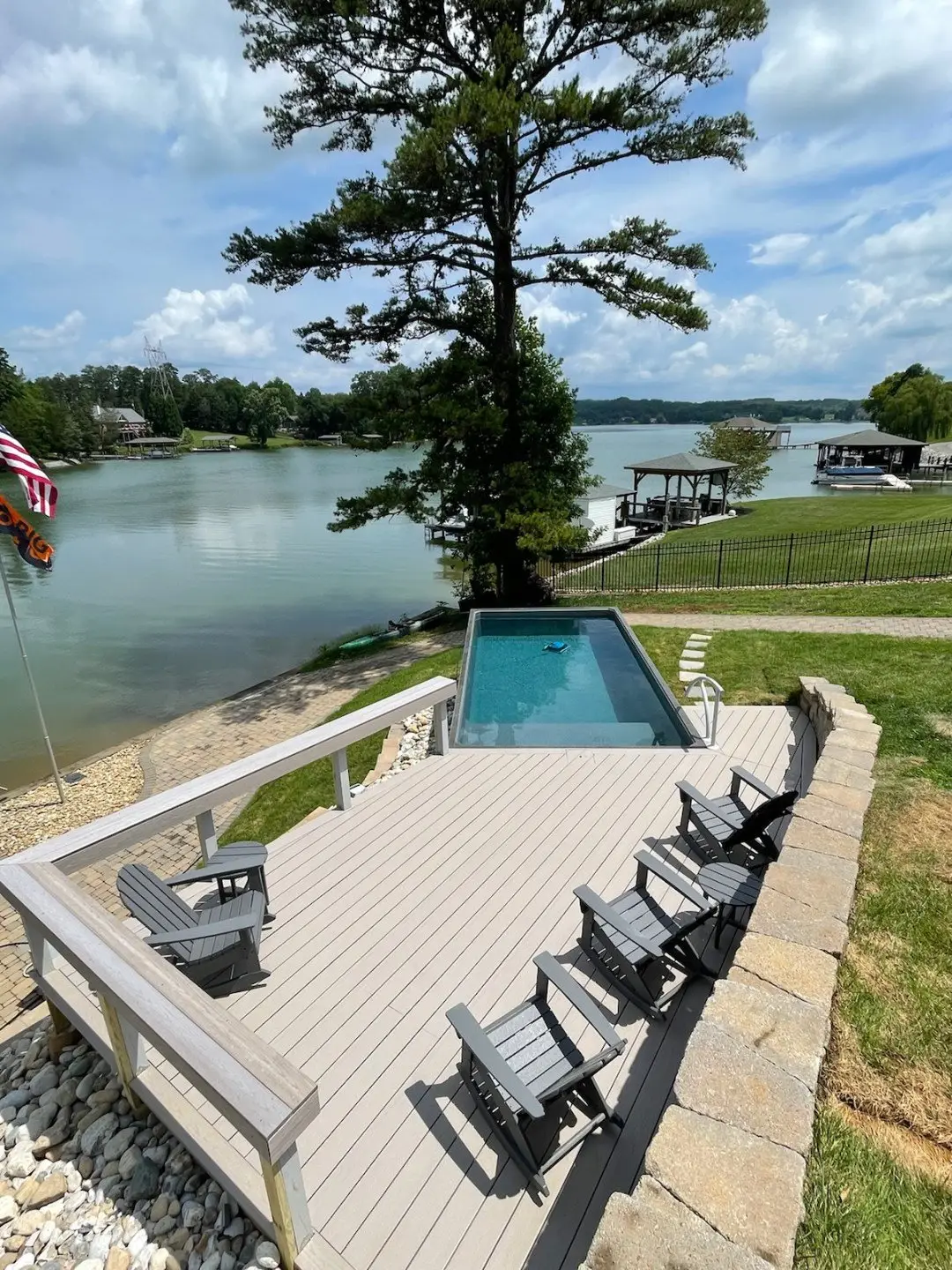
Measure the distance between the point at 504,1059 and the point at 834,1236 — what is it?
4.07 ft

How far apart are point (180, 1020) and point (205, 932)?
1040 millimetres

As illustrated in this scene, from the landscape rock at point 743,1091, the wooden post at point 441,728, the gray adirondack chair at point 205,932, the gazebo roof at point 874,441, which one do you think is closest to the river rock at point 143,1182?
the gray adirondack chair at point 205,932

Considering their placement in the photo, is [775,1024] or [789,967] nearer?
[775,1024]

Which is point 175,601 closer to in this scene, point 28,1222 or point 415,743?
point 415,743

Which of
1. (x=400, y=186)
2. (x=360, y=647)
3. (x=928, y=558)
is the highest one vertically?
(x=400, y=186)

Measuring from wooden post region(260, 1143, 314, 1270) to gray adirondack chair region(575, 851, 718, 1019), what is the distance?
176cm

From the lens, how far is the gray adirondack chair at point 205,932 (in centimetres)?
328

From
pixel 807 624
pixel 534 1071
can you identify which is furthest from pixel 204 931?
pixel 807 624

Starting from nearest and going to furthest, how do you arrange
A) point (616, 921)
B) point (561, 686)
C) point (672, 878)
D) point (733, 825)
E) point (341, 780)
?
point (616, 921) → point (672, 878) → point (733, 825) → point (341, 780) → point (561, 686)

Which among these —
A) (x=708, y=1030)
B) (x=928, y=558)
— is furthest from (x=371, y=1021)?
(x=928, y=558)

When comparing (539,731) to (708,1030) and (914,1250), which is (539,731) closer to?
(708,1030)

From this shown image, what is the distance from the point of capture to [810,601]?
13.0 metres

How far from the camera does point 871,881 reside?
4008 millimetres

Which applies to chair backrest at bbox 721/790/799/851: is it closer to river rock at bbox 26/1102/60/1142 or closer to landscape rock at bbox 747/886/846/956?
landscape rock at bbox 747/886/846/956
